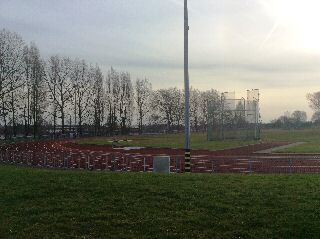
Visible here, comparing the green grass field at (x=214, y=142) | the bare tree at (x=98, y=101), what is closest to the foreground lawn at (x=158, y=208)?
the green grass field at (x=214, y=142)

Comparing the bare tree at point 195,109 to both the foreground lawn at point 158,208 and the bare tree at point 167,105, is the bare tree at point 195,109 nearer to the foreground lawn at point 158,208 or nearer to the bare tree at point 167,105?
the bare tree at point 167,105

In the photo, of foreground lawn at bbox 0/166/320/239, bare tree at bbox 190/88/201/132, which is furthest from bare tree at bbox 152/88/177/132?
foreground lawn at bbox 0/166/320/239

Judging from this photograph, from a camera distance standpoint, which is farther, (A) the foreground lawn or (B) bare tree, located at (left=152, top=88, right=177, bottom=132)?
(B) bare tree, located at (left=152, top=88, right=177, bottom=132)

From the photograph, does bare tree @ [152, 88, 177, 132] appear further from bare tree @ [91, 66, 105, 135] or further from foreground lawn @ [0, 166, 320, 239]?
foreground lawn @ [0, 166, 320, 239]

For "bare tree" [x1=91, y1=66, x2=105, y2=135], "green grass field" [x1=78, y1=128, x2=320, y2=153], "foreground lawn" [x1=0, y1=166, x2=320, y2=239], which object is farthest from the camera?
"bare tree" [x1=91, y1=66, x2=105, y2=135]

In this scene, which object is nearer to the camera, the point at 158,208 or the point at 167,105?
the point at 158,208

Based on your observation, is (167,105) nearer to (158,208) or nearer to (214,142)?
(214,142)

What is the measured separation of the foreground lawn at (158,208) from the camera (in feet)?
29.9

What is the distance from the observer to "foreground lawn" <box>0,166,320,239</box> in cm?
911

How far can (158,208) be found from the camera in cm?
1056

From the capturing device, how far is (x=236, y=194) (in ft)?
38.3

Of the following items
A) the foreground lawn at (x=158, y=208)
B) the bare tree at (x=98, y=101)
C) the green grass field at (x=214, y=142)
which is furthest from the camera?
the bare tree at (x=98, y=101)

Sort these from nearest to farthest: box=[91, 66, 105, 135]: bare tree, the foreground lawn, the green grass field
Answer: the foreground lawn < the green grass field < box=[91, 66, 105, 135]: bare tree

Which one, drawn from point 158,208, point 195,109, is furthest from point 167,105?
point 158,208
